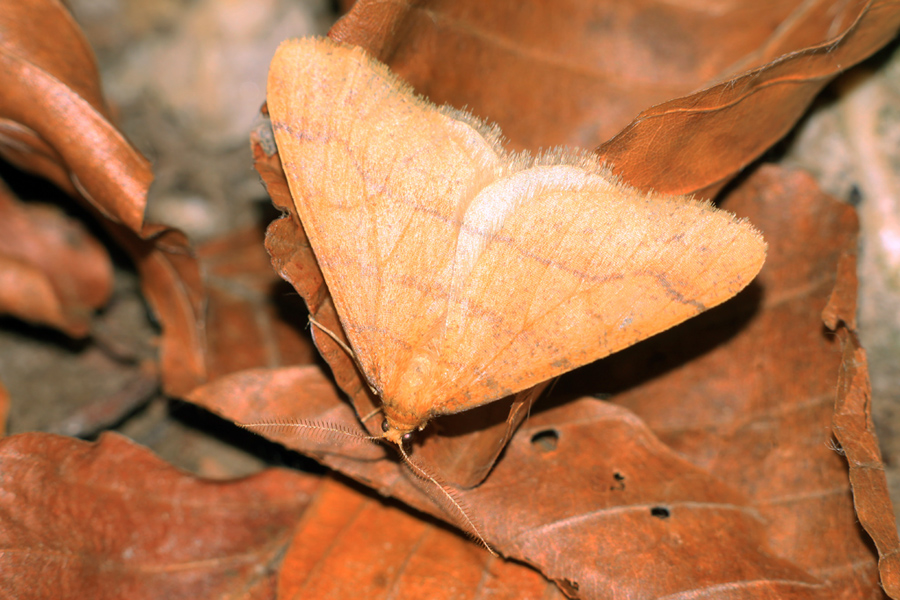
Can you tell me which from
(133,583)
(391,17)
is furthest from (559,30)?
(133,583)

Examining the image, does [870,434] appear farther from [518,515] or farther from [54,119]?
[54,119]

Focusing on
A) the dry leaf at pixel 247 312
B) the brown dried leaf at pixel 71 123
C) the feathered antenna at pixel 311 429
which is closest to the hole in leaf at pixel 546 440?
the feathered antenna at pixel 311 429

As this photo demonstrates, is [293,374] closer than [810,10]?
Yes

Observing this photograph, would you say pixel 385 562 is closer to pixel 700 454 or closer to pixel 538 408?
pixel 538 408

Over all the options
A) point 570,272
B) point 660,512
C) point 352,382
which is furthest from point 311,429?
point 660,512

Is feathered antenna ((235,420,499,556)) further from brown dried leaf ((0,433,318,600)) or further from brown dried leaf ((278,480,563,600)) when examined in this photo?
brown dried leaf ((0,433,318,600))

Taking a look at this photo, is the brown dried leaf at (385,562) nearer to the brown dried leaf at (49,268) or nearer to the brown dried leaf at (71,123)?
the brown dried leaf at (71,123)
